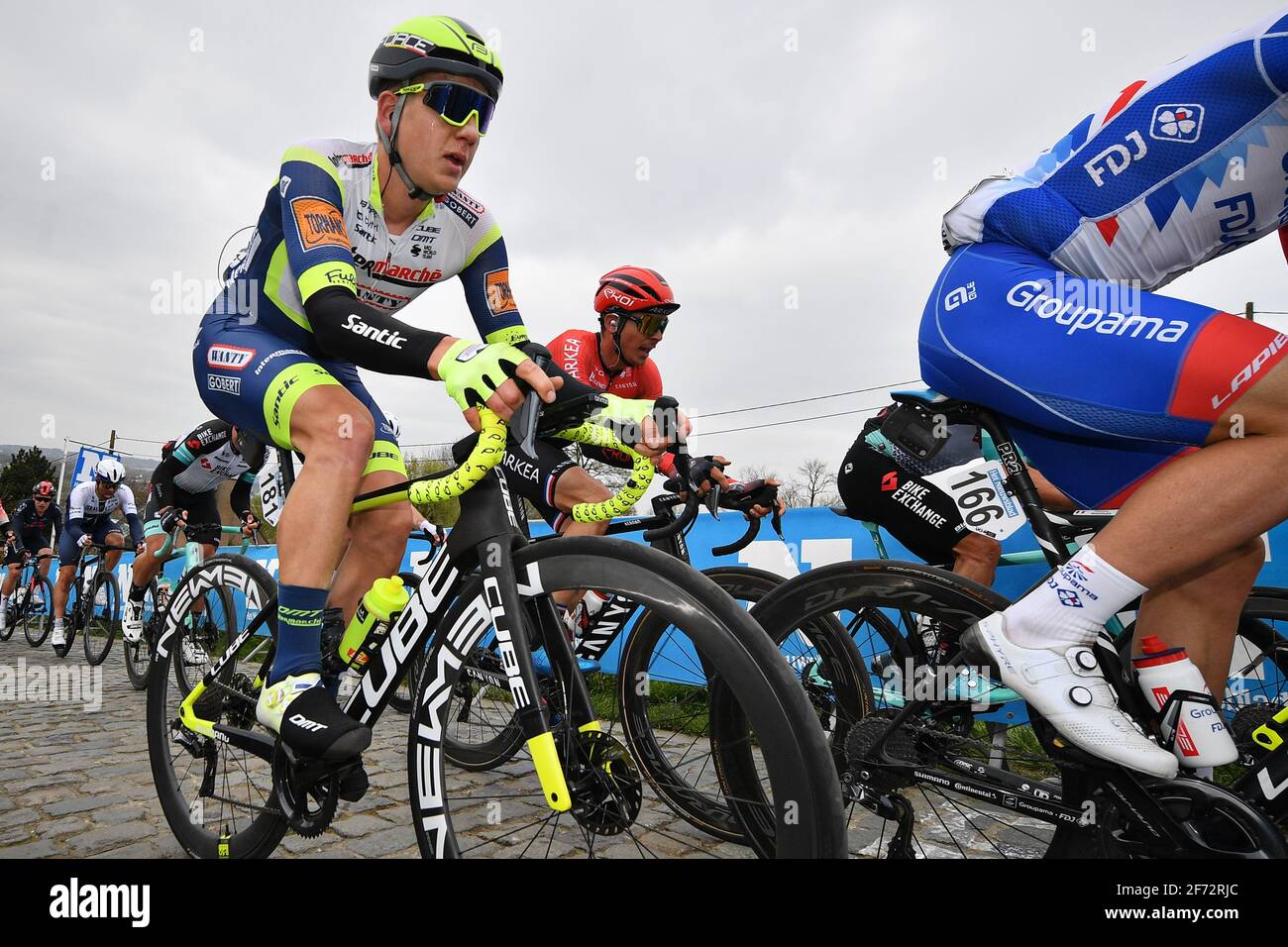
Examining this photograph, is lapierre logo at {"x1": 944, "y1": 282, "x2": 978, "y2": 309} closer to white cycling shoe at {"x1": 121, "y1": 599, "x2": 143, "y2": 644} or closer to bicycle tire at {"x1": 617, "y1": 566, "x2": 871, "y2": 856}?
bicycle tire at {"x1": 617, "y1": 566, "x2": 871, "y2": 856}

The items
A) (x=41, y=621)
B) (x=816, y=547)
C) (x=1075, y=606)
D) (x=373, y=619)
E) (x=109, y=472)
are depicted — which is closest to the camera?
(x=1075, y=606)

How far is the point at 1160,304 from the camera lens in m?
1.73

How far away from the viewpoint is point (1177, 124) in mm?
1829

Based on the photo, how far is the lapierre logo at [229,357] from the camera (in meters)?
2.42

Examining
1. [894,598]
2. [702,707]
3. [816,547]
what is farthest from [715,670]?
[816,547]

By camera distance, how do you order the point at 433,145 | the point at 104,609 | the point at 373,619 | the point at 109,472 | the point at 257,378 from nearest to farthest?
the point at 373,619, the point at 257,378, the point at 433,145, the point at 104,609, the point at 109,472

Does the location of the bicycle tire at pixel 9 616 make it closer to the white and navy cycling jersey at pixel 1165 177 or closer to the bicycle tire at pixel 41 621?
the bicycle tire at pixel 41 621

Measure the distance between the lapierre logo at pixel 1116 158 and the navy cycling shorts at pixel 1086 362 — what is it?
0.80 feet

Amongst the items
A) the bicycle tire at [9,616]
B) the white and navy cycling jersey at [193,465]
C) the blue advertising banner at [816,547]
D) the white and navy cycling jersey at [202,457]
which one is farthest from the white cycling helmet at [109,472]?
the blue advertising banner at [816,547]

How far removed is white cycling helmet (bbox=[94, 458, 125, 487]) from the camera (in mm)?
10086

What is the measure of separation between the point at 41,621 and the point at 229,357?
42.8ft

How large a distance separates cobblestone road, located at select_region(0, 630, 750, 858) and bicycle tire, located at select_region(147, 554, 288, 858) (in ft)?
0.46
